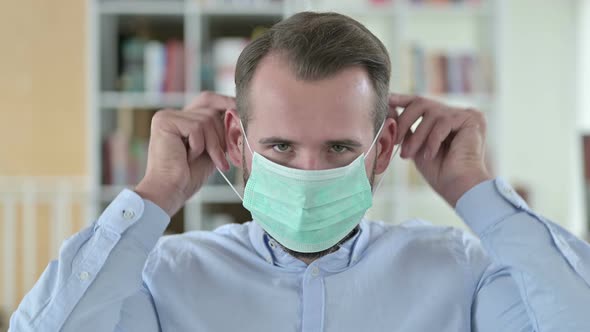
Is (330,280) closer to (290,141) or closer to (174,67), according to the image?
(290,141)

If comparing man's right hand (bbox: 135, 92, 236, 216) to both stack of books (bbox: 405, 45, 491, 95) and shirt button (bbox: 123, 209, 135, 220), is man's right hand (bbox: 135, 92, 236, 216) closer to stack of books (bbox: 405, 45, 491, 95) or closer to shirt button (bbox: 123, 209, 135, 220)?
shirt button (bbox: 123, 209, 135, 220)

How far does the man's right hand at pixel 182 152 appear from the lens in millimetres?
1431

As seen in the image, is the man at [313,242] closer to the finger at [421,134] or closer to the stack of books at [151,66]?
the finger at [421,134]

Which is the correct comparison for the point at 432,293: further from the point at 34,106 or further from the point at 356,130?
the point at 34,106

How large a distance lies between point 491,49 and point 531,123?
999mm

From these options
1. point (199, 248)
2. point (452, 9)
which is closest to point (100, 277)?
point (199, 248)

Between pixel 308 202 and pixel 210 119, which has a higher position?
pixel 210 119

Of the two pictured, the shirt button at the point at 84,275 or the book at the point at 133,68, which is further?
the book at the point at 133,68

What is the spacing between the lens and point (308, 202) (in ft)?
4.54

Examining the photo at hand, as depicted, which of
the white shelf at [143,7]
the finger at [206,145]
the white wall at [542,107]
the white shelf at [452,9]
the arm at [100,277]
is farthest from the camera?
the white wall at [542,107]

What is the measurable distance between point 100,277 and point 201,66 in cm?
274

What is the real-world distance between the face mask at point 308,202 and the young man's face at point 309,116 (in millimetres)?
21

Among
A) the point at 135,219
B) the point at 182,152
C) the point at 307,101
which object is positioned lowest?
the point at 135,219

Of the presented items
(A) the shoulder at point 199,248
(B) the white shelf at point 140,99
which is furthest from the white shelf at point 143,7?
(A) the shoulder at point 199,248
